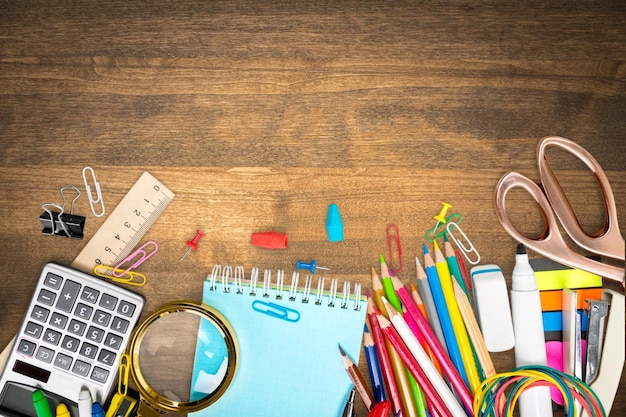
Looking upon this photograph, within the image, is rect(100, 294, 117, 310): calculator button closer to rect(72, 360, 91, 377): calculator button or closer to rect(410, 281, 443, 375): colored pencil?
rect(72, 360, 91, 377): calculator button

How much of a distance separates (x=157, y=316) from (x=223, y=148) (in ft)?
1.01

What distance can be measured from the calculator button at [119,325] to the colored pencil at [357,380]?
38cm

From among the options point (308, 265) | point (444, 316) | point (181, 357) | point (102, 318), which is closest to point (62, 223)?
point (102, 318)

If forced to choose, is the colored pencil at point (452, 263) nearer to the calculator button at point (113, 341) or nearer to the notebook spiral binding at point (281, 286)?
the notebook spiral binding at point (281, 286)

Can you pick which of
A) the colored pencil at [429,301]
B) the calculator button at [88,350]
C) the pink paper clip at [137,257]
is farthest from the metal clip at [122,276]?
the colored pencil at [429,301]

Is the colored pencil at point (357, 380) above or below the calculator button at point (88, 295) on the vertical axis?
below

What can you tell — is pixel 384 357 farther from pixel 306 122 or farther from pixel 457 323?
pixel 306 122

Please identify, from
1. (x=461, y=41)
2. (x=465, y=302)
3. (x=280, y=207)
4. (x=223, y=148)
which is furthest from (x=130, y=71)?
(x=465, y=302)

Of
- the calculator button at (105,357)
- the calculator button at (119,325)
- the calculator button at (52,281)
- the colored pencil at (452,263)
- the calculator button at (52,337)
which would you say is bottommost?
the calculator button at (105,357)

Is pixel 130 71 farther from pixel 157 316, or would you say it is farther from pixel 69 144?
pixel 157 316

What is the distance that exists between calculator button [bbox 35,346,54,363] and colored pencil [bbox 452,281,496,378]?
0.70 meters

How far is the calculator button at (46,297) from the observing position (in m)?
0.95

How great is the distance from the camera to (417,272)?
0.97 m

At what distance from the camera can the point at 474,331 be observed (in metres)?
0.95
